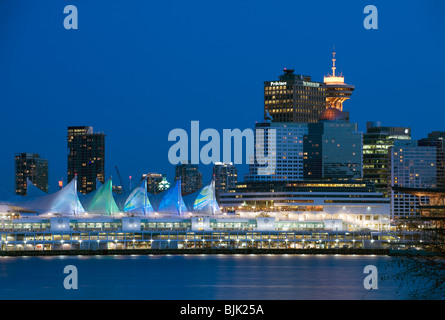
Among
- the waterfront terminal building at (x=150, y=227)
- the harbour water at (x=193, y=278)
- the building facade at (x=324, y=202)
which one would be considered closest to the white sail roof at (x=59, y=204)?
the waterfront terminal building at (x=150, y=227)

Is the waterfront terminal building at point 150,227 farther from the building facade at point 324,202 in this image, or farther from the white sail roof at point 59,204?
the building facade at point 324,202

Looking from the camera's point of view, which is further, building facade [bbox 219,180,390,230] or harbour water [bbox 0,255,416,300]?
building facade [bbox 219,180,390,230]

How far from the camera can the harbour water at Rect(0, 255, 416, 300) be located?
81.3 metres

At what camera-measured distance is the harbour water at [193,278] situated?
8131 cm

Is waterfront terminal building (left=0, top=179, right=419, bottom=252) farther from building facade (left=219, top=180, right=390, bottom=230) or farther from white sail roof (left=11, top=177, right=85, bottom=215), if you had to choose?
building facade (left=219, top=180, right=390, bottom=230)

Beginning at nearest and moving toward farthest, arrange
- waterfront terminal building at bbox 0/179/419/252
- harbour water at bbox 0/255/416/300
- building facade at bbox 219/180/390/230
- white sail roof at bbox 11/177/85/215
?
harbour water at bbox 0/255/416/300
waterfront terminal building at bbox 0/179/419/252
white sail roof at bbox 11/177/85/215
building facade at bbox 219/180/390/230

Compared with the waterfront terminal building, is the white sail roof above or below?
above

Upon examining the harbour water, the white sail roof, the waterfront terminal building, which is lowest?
the harbour water

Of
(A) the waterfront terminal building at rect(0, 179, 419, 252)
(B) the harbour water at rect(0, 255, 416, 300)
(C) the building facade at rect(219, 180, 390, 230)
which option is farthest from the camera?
(C) the building facade at rect(219, 180, 390, 230)

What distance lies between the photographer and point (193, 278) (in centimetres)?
9556

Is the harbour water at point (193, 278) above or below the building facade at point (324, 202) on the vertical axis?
below

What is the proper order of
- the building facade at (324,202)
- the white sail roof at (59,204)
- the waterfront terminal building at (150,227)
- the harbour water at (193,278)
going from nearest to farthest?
1. the harbour water at (193,278)
2. the waterfront terminal building at (150,227)
3. the white sail roof at (59,204)
4. the building facade at (324,202)

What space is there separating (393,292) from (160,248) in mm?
60717

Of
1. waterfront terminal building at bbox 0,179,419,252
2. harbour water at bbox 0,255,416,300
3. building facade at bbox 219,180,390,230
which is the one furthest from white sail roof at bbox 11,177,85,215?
building facade at bbox 219,180,390,230
